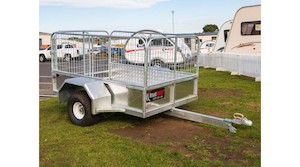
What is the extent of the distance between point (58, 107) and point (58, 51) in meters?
1.33

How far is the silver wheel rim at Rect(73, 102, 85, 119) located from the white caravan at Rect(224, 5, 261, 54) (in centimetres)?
937

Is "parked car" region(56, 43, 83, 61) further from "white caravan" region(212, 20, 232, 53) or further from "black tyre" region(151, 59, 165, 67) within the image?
"white caravan" region(212, 20, 232, 53)

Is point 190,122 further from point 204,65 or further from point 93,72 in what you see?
point 204,65

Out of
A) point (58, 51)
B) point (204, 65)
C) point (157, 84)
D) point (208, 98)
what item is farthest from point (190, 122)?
point (204, 65)

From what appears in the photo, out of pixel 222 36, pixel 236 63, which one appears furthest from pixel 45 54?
pixel 236 63

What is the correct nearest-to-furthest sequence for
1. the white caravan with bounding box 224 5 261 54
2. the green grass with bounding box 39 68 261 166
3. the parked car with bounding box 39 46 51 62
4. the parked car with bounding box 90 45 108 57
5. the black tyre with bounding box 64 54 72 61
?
the green grass with bounding box 39 68 261 166, the parked car with bounding box 90 45 108 57, the black tyre with bounding box 64 54 72 61, the white caravan with bounding box 224 5 261 54, the parked car with bounding box 39 46 51 62

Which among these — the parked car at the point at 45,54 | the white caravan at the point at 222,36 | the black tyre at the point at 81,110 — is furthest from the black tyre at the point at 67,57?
the parked car at the point at 45,54

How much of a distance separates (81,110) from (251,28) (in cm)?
1004

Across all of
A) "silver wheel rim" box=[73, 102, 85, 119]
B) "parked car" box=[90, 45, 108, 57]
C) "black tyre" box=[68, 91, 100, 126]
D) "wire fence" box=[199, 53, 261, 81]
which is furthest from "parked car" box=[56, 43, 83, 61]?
"wire fence" box=[199, 53, 261, 81]

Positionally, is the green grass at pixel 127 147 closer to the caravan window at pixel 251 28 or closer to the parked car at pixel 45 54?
the caravan window at pixel 251 28

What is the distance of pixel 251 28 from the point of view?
13.1m

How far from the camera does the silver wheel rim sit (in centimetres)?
536

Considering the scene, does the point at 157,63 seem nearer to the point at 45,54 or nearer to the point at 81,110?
the point at 81,110

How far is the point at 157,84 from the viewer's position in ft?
16.4
